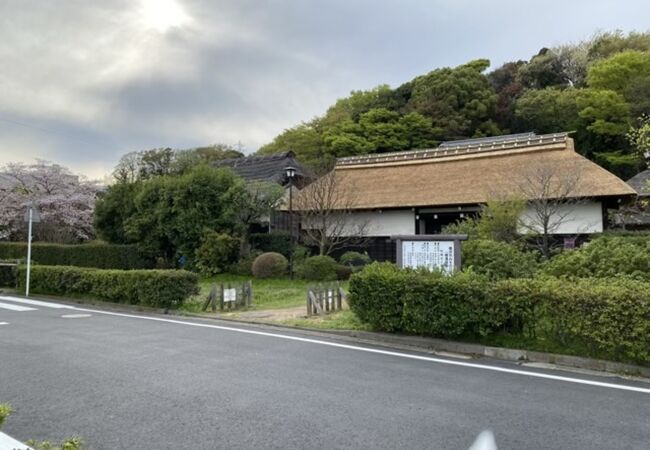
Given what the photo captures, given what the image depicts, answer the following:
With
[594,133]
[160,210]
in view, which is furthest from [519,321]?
[594,133]

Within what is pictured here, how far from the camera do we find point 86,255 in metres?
20.4

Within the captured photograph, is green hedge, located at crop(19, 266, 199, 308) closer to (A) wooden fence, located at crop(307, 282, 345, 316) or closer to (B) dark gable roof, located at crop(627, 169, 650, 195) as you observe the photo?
(A) wooden fence, located at crop(307, 282, 345, 316)

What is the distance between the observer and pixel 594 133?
30.3 metres

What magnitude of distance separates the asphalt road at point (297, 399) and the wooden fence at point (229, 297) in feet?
12.7

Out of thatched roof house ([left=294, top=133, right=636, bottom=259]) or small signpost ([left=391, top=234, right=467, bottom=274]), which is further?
thatched roof house ([left=294, top=133, right=636, bottom=259])

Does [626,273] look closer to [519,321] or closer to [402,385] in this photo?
[519,321]

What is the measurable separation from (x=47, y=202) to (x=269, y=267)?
50.5ft

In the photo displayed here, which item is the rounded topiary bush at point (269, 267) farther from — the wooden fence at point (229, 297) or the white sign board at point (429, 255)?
the white sign board at point (429, 255)

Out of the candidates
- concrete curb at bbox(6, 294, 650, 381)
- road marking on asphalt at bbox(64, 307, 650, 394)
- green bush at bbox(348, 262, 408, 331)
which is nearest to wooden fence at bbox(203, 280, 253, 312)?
road marking on asphalt at bbox(64, 307, 650, 394)

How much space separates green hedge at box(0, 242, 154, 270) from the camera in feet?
65.1

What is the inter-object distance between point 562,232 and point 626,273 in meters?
10.6

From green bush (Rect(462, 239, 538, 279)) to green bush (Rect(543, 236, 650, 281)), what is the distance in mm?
455

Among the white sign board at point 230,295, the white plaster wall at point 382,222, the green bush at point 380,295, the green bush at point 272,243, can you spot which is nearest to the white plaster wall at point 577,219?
the white plaster wall at point 382,222

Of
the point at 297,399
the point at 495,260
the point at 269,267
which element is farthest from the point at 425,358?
the point at 269,267
